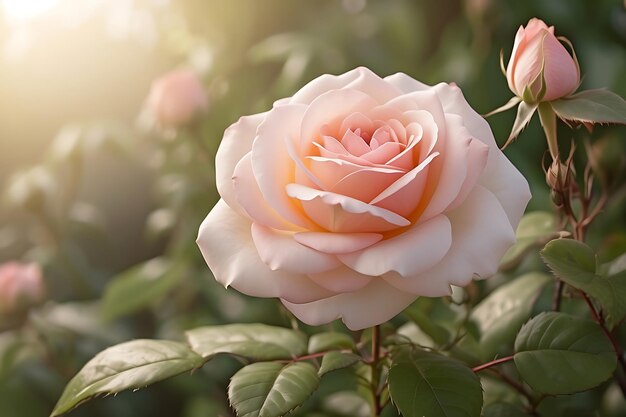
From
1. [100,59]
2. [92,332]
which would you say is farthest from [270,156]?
[100,59]

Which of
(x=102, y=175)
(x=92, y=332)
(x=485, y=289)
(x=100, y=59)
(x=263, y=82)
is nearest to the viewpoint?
(x=485, y=289)

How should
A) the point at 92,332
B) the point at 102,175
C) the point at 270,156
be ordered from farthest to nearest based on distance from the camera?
1. the point at 102,175
2. the point at 92,332
3. the point at 270,156

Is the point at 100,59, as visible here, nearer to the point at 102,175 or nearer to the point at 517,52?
the point at 102,175

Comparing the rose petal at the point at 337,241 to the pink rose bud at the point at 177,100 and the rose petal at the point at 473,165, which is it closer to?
the rose petal at the point at 473,165

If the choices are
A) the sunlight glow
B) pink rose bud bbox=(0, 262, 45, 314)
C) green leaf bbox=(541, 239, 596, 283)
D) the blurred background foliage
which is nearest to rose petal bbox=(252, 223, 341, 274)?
green leaf bbox=(541, 239, 596, 283)

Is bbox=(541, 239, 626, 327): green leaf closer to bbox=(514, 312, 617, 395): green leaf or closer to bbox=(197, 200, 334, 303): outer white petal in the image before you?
bbox=(514, 312, 617, 395): green leaf

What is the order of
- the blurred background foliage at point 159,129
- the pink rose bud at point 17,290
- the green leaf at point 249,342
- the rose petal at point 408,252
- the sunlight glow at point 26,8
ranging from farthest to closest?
the sunlight glow at point 26,8, the blurred background foliage at point 159,129, the pink rose bud at point 17,290, the green leaf at point 249,342, the rose petal at point 408,252

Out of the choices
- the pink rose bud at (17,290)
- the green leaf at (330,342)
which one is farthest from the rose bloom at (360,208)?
the pink rose bud at (17,290)
